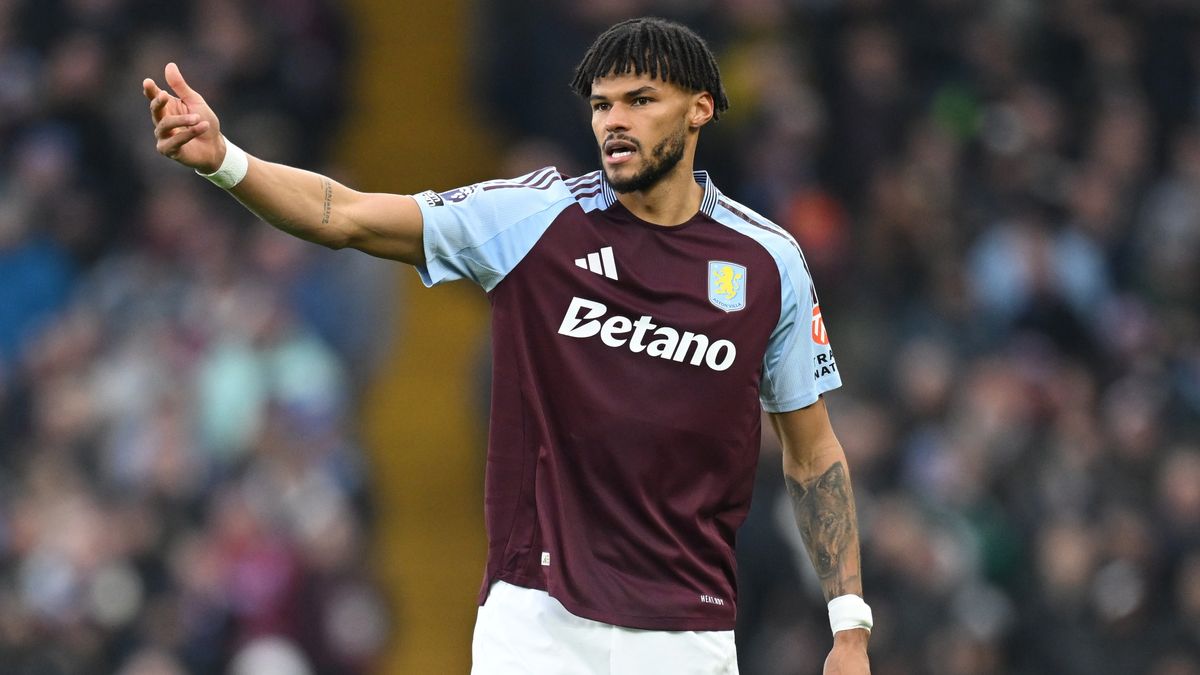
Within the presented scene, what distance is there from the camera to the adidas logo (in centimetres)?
535

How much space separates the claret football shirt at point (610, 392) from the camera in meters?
5.24

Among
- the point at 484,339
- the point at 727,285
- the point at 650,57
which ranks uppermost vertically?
the point at 484,339

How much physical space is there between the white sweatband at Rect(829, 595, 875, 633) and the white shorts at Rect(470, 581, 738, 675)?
0.49 m

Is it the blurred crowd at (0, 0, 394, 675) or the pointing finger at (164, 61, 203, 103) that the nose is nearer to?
the pointing finger at (164, 61, 203, 103)

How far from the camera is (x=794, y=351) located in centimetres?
555

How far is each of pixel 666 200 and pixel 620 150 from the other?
0.22 metres

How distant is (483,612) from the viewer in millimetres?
5289

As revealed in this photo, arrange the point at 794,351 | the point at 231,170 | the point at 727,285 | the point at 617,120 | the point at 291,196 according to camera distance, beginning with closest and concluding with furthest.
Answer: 1. the point at 231,170
2. the point at 291,196
3. the point at 617,120
4. the point at 727,285
5. the point at 794,351

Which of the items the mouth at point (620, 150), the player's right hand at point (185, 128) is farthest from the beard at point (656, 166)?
the player's right hand at point (185, 128)

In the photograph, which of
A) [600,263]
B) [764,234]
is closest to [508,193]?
[600,263]

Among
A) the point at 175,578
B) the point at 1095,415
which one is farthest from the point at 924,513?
the point at 175,578

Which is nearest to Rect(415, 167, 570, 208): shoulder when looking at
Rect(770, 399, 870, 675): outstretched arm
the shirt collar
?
the shirt collar

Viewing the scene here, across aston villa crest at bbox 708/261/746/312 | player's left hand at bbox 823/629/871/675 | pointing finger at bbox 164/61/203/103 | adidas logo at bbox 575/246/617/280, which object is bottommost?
player's left hand at bbox 823/629/871/675

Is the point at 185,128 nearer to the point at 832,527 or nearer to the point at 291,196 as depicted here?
the point at 291,196
